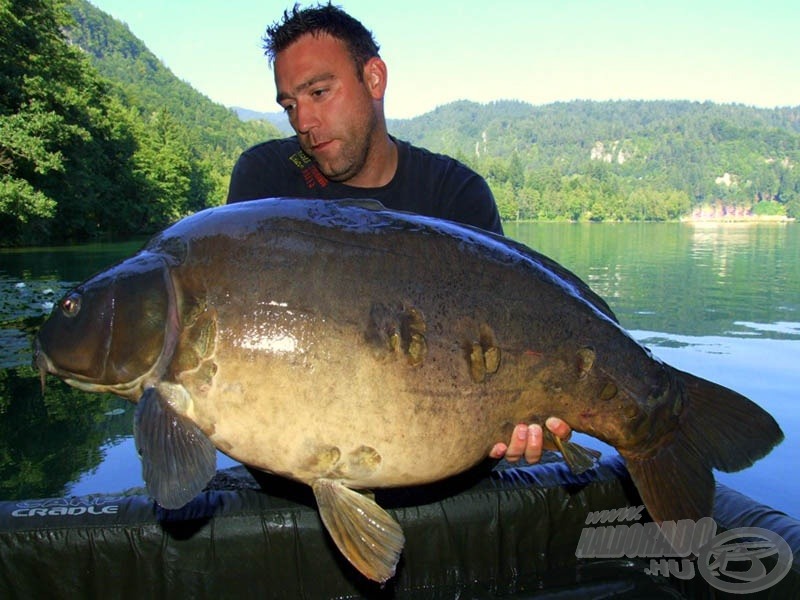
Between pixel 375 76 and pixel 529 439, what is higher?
pixel 375 76

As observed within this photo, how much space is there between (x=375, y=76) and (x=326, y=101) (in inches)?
11.5

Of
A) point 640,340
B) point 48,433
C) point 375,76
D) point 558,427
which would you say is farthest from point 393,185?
point 640,340

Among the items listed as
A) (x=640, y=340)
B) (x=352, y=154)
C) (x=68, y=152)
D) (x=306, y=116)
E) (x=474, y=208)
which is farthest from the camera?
(x=68, y=152)

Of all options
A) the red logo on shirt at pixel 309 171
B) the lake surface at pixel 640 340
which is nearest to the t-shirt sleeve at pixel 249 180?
the red logo on shirt at pixel 309 171

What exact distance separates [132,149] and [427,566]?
4458 cm

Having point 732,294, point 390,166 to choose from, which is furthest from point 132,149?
point 390,166

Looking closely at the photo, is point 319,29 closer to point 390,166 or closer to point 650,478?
point 390,166

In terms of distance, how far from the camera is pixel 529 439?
2.02 meters

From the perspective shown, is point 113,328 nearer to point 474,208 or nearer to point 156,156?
point 474,208

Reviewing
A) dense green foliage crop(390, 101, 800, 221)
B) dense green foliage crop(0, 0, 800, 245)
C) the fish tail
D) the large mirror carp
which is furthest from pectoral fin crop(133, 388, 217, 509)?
dense green foliage crop(390, 101, 800, 221)

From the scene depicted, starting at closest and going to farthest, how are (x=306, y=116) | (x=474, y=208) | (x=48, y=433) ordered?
(x=306, y=116), (x=474, y=208), (x=48, y=433)

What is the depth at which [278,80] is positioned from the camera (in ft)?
8.84

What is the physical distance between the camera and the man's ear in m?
2.82

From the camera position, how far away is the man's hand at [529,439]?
2.01 metres
